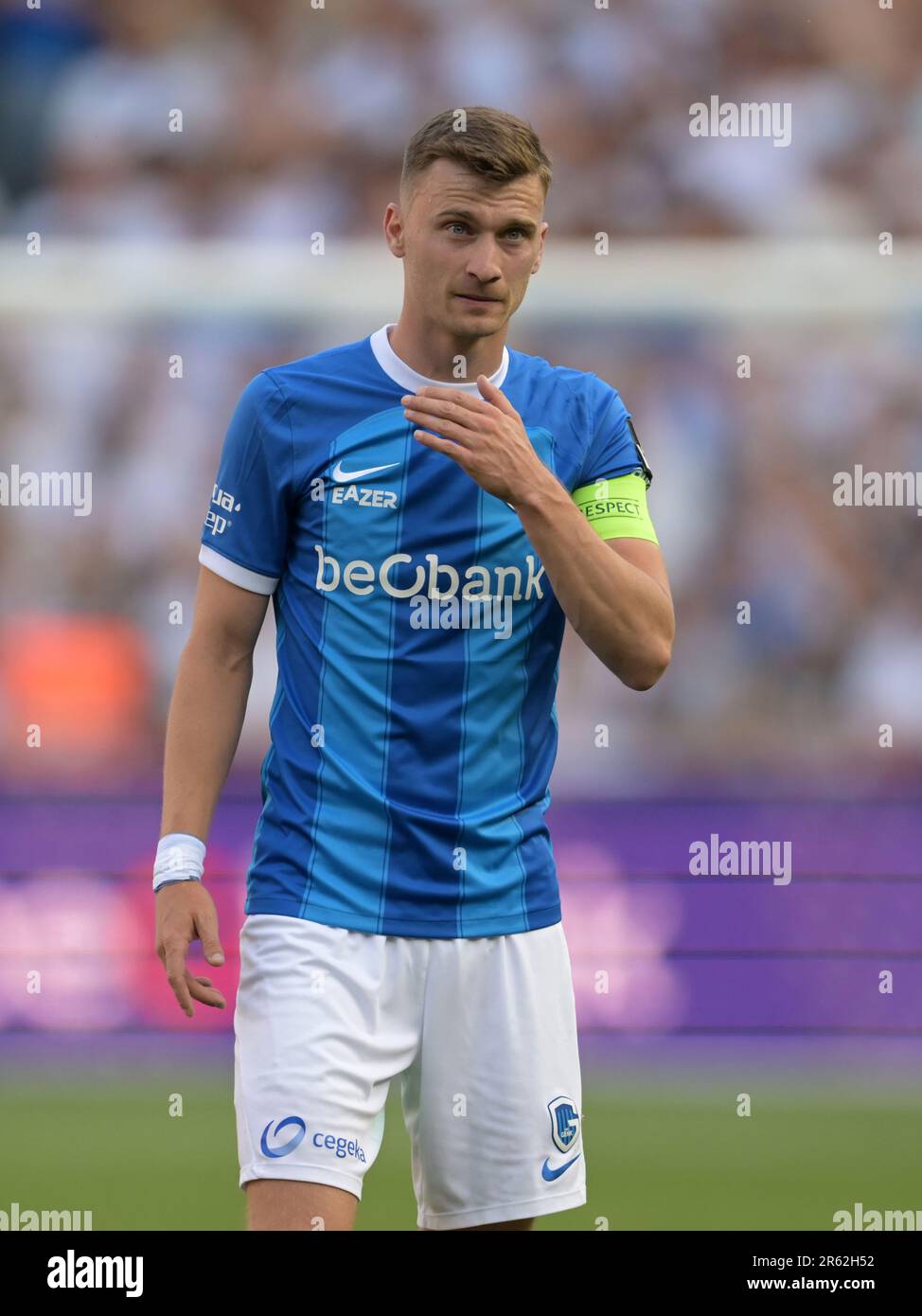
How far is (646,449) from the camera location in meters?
7.86

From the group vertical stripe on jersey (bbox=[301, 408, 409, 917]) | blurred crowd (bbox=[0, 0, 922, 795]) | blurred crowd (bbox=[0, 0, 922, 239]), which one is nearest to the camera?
vertical stripe on jersey (bbox=[301, 408, 409, 917])

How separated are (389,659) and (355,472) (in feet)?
0.99

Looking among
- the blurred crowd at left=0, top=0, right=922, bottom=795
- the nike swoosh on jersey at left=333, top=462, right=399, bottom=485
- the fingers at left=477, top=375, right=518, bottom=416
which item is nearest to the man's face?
the fingers at left=477, top=375, right=518, bottom=416

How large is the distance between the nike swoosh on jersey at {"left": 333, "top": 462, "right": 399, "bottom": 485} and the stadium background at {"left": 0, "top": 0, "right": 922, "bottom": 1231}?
3.25 meters

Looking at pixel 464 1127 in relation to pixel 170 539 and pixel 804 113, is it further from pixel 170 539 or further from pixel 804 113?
pixel 804 113

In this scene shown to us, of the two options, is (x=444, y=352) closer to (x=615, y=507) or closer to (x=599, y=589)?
(x=615, y=507)

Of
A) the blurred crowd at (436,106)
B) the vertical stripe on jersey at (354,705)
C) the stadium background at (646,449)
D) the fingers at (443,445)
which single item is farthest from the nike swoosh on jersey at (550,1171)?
the blurred crowd at (436,106)

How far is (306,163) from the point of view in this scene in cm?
835

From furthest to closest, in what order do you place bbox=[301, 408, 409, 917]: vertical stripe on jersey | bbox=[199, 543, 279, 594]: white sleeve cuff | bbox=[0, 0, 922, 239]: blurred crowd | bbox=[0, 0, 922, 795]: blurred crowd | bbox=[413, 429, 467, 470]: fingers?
bbox=[0, 0, 922, 239]: blurred crowd, bbox=[0, 0, 922, 795]: blurred crowd, bbox=[199, 543, 279, 594]: white sleeve cuff, bbox=[301, 408, 409, 917]: vertical stripe on jersey, bbox=[413, 429, 467, 470]: fingers

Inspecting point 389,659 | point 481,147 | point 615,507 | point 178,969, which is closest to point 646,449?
point 615,507

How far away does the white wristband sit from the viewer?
9.41ft

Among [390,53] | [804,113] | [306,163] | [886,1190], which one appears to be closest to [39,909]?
[886,1190]

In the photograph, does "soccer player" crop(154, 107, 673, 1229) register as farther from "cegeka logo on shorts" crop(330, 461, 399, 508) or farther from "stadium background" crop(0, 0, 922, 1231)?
"stadium background" crop(0, 0, 922, 1231)

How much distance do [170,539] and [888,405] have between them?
3120mm
